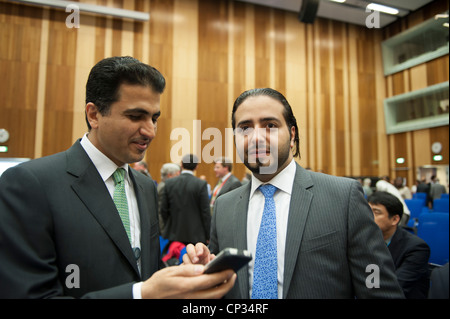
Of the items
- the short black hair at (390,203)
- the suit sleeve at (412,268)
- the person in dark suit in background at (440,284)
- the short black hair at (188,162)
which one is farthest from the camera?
the short black hair at (188,162)

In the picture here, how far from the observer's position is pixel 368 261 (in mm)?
1150

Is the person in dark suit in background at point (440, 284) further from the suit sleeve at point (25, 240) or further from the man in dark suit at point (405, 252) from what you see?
the man in dark suit at point (405, 252)

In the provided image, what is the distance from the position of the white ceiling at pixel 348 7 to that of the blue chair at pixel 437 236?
8336 millimetres

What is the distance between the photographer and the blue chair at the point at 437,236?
3377 mm

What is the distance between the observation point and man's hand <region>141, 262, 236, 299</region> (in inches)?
33.7

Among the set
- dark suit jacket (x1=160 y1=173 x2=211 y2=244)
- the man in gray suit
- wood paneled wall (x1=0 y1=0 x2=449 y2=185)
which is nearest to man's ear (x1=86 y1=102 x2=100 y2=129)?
the man in gray suit

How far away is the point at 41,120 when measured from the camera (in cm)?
812

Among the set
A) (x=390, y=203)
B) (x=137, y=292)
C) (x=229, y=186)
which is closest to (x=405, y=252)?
(x=390, y=203)

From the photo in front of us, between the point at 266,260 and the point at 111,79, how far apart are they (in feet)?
3.19

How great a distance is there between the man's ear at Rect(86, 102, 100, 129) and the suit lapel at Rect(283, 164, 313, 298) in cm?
90

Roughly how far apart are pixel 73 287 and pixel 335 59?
1199cm

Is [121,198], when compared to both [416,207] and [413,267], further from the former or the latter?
[416,207]

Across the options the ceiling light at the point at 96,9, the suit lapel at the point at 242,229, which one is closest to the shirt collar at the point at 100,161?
the suit lapel at the point at 242,229
